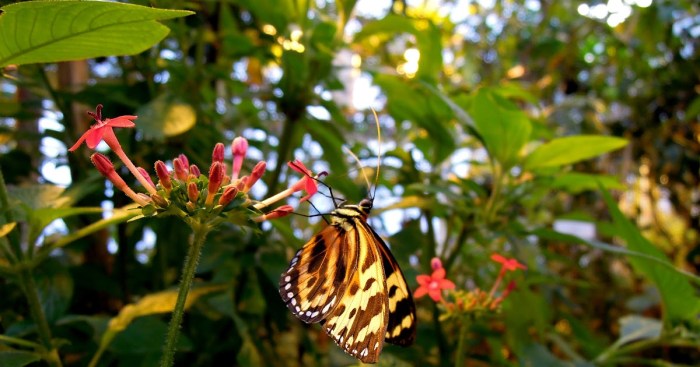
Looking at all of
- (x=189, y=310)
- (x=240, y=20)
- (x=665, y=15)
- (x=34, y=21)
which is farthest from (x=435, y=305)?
(x=665, y=15)

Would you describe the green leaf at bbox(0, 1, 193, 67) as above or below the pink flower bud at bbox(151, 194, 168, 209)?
above

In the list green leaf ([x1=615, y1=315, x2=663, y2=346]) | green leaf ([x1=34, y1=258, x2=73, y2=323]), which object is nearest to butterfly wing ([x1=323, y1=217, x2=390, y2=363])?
green leaf ([x1=34, y1=258, x2=73, y2=323])

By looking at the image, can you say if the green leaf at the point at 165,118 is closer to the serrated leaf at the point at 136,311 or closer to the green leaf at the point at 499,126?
the serrated leaf at the point at 136,311

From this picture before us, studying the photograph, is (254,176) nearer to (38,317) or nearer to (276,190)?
(38,317)

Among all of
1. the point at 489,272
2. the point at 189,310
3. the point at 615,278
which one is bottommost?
the point at 615,278

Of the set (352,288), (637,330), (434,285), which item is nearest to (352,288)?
(352,288)

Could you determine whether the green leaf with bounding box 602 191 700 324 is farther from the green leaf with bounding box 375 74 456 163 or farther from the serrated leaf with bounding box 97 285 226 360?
the serrated leaf with bounding box 97 285 226 360

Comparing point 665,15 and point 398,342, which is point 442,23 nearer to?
point 665,15
